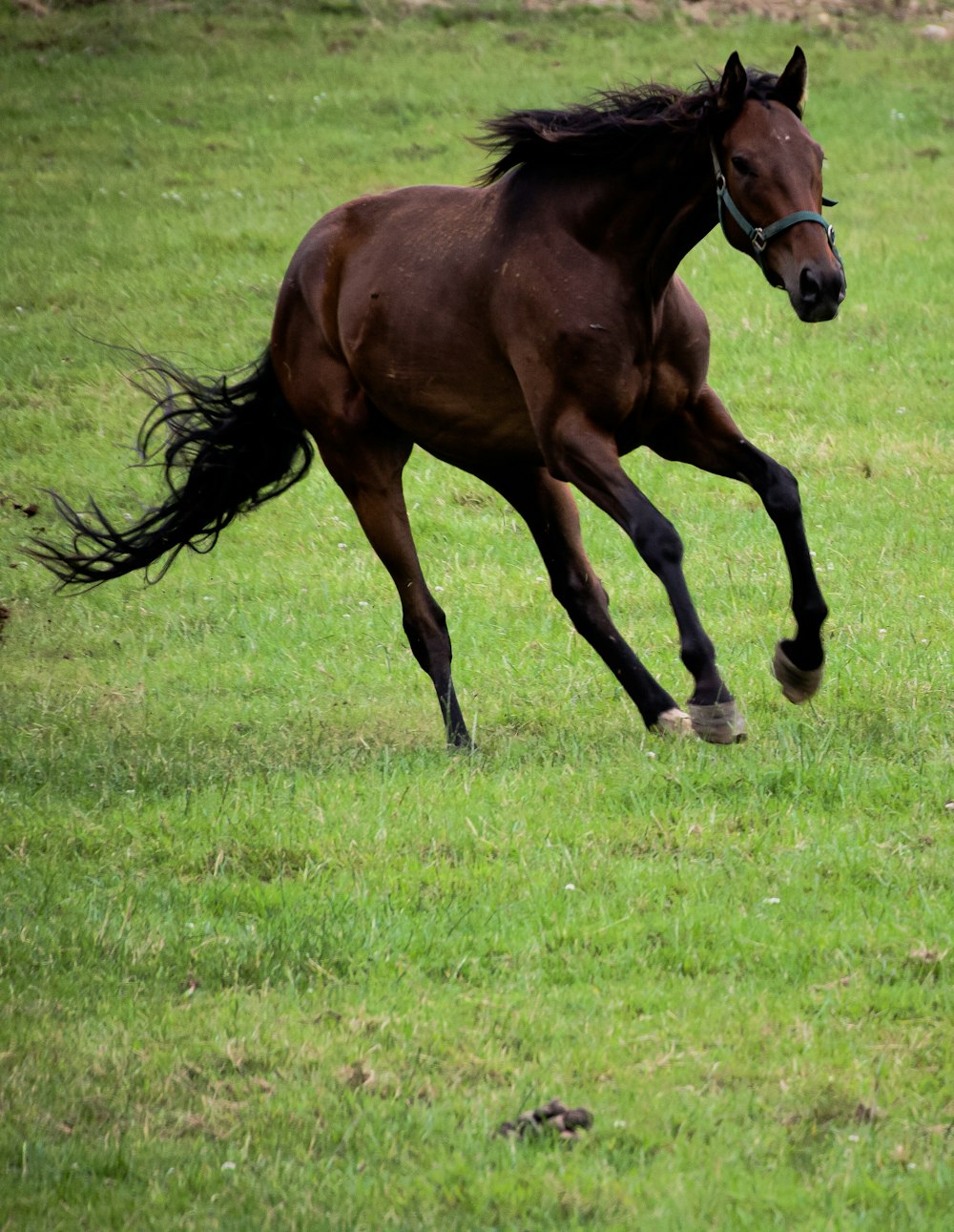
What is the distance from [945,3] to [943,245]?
10712 mm

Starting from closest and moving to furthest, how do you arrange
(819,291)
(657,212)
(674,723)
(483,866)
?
1. (483,866)
2. (819,291)
3. (657,212)
4. (674,723)

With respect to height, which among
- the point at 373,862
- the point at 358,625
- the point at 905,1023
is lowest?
the point at 358,625

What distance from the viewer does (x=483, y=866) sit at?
214 inches

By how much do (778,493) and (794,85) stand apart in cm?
155

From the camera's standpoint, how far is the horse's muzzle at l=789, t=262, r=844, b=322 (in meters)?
5.68

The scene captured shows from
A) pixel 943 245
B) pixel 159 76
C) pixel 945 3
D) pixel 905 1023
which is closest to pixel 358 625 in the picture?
pixel 905 1023

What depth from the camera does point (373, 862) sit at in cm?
554

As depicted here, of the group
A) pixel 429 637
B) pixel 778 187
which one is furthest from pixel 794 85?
pixel 429 637

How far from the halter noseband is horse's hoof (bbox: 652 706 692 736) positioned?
184 cm

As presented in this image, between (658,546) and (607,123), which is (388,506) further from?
(607,123)

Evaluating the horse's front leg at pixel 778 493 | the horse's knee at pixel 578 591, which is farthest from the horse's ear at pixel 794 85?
the horse's knee at pixel 578 591

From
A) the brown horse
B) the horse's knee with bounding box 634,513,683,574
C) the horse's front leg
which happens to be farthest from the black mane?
the horse's knee with bounding box 634,513,683,574

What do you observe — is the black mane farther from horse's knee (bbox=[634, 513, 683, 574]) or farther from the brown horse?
horse's knee (bbox=[634, 513, 683, 574])

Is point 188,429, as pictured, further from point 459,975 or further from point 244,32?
point 244,32
